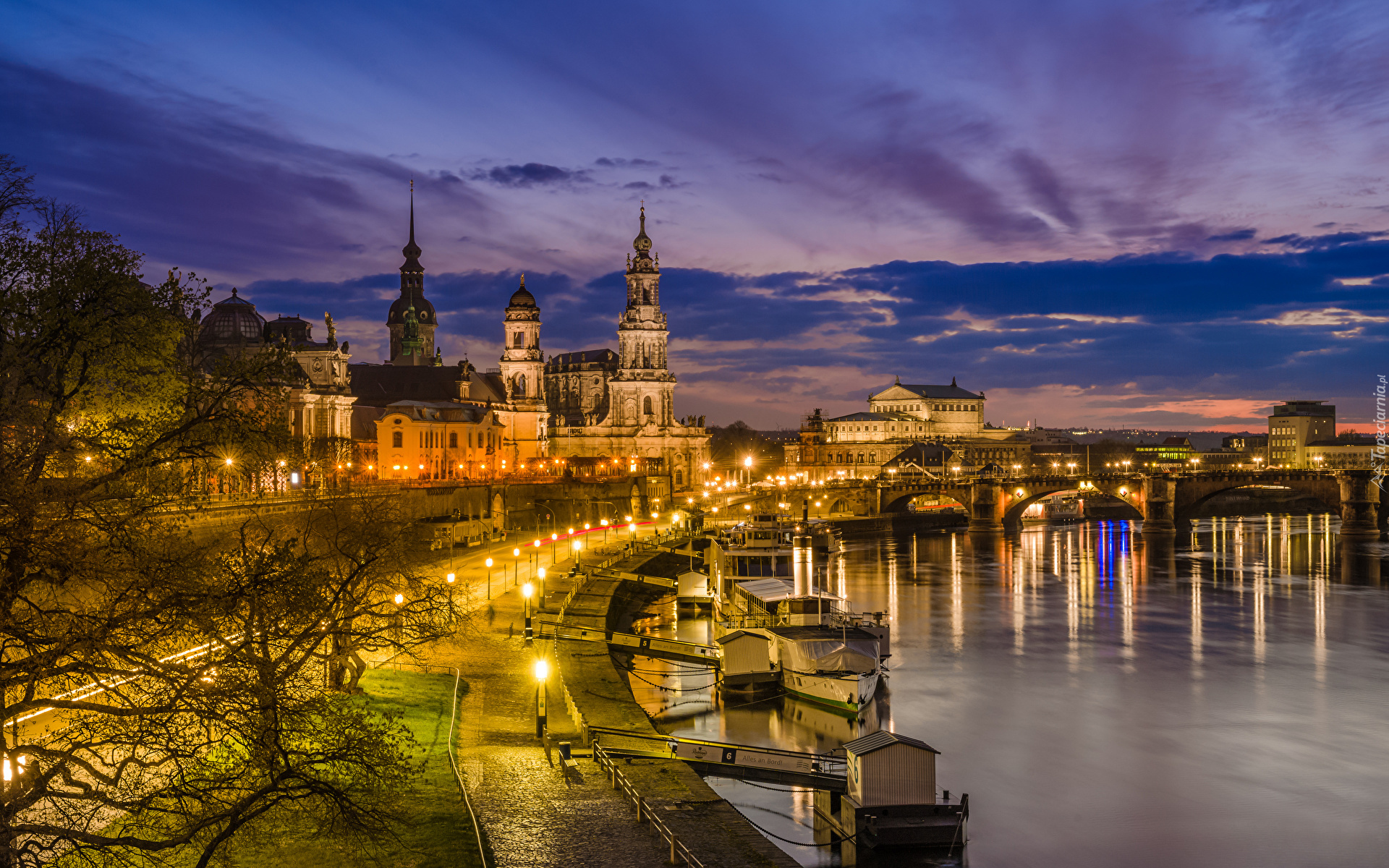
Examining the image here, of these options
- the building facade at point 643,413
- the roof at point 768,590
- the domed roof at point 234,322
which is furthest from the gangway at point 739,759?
the building facade at point 643,413

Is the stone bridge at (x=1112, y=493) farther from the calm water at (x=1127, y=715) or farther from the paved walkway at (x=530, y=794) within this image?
the paved walkway at (x=530, y=794)

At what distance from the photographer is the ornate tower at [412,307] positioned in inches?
7318

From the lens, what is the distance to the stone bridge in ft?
422

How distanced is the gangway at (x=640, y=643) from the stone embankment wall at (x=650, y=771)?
974mm

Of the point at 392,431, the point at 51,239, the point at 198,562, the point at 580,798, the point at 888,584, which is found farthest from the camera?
the point at 392,431

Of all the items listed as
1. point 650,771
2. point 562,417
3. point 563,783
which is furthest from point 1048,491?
point 563,783

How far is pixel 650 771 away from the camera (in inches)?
1115

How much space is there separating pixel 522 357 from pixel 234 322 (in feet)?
163

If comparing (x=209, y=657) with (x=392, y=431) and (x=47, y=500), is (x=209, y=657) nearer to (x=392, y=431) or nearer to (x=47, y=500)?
(x=47, y=500)

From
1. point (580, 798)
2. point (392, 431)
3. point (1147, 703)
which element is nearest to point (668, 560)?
point (392, 431)

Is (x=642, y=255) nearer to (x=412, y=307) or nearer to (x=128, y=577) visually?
(x=412, y=307)

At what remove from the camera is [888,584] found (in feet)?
287

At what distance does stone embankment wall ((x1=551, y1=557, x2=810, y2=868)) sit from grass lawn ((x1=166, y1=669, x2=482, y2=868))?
4723 millimetres

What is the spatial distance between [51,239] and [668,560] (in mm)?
73648
